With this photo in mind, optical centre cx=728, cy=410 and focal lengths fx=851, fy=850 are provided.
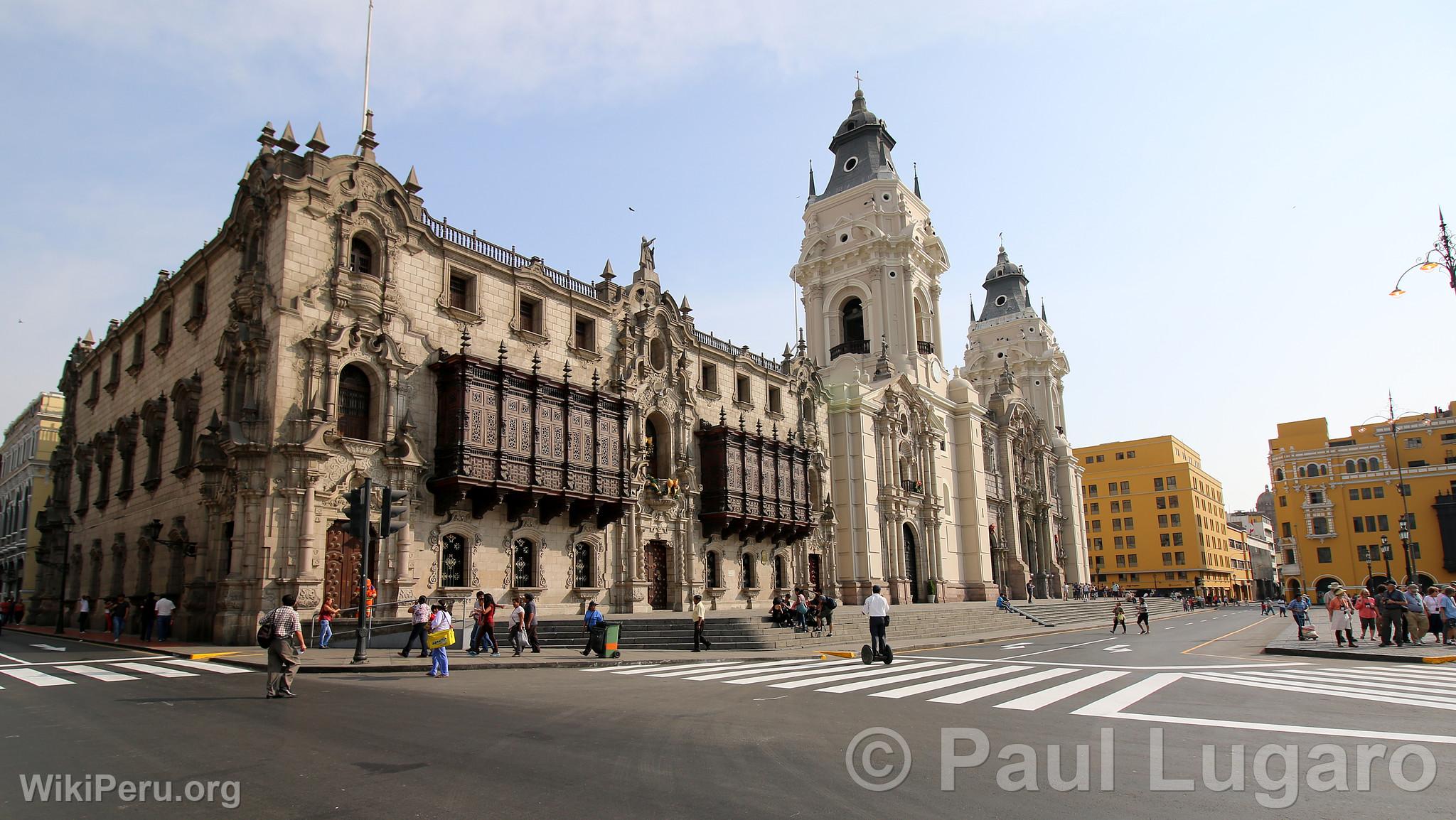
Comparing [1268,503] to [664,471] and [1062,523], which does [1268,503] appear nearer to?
[1062,523]

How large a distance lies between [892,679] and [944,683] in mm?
1220

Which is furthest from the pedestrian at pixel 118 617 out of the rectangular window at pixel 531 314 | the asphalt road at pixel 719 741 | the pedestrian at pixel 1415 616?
the pedestrian at pixel 1415 616

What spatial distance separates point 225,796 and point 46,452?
62622 millimetres

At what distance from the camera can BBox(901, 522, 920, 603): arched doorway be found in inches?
1959

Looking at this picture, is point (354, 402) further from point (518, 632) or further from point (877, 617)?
point (877, 617)

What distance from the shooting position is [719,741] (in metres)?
9.30

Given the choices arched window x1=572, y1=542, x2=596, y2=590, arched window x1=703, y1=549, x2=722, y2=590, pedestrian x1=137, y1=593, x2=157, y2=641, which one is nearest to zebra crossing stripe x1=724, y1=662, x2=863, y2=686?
arched window x1=572, y1=542, x2=596, y2=590

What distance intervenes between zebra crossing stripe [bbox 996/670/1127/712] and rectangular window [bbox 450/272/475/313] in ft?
74.4

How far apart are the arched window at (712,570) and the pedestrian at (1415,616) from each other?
24026mm

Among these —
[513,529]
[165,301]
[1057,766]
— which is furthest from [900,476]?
[1057,766]

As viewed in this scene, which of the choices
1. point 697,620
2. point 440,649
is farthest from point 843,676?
point 440,649

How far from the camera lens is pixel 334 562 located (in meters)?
25.0

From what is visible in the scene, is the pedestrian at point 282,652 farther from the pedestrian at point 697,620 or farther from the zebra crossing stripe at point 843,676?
the pedestrian at point 697,620

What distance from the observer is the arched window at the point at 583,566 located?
103 feet
